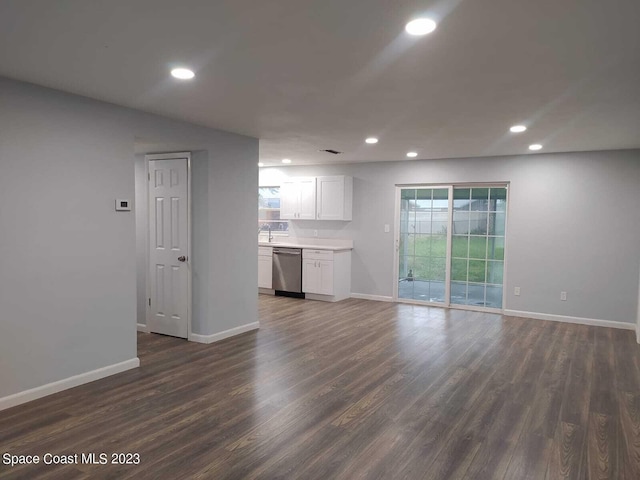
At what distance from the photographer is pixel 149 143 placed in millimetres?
4516

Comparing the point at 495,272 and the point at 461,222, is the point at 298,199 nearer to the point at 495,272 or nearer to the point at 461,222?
the point at 461,222

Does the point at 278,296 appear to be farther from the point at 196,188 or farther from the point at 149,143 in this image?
the point at 149,143

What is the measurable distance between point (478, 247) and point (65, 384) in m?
5.65

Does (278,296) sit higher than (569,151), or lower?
lower

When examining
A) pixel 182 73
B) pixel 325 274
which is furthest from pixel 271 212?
pixel 182 73

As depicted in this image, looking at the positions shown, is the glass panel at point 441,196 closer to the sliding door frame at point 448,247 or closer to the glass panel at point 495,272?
the sliding door frame at point 448,247

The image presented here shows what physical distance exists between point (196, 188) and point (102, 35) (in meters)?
2.62

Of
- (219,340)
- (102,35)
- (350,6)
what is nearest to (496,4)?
(350,6)

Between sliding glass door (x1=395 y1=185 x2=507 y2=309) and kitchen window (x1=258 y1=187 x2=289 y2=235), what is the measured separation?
7.84 feet

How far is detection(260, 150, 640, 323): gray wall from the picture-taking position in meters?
5.85

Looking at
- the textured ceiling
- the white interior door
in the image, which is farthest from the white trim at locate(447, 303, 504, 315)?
the white interior door

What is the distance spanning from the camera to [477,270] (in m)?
6.93

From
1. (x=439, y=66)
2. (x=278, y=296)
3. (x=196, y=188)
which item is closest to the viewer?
(x=439, y=66)

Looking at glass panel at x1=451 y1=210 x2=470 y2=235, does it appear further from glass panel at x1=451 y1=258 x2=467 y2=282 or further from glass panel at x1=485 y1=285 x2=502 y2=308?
glass panel at x1=485 y1=285 x2=502 y2=308
